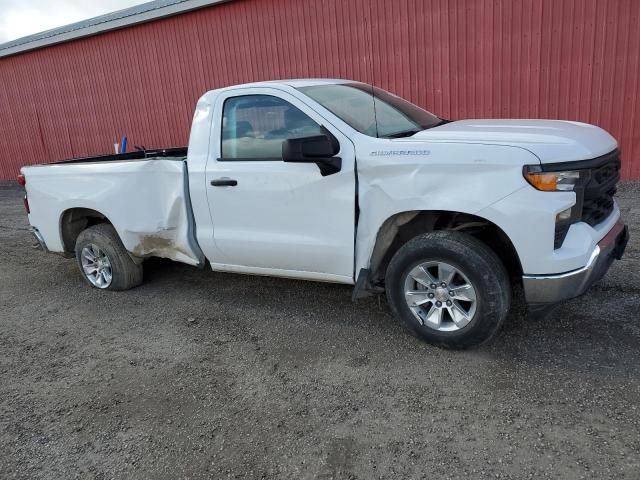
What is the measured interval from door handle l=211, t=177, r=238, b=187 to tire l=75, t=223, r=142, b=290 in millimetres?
1570

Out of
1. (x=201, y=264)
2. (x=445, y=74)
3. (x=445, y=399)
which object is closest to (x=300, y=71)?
(x=445, y=74)

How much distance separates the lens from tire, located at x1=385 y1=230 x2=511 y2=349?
3.27 m

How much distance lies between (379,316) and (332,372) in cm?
90

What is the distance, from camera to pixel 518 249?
3.13 m

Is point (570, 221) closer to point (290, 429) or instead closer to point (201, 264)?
point (290, 429)

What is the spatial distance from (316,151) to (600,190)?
1.79 m

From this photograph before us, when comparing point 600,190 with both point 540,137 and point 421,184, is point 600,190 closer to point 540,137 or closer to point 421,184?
point 540,137

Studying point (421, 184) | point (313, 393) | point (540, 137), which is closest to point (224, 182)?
point (421, 184)

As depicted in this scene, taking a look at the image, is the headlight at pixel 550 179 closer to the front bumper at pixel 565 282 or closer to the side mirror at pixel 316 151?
the front bumper at pixel 565 282

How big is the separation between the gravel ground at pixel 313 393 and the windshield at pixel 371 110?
1.47 meters

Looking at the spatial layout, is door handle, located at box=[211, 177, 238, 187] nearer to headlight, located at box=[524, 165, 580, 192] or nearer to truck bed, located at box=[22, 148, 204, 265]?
truck bed, located at box=[22, 148, 204, 265]

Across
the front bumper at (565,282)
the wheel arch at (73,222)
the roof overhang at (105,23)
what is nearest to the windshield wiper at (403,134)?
the front bumper at (565,282)

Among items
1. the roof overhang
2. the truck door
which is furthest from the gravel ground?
the roof overhang

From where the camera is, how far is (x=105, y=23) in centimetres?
1237
